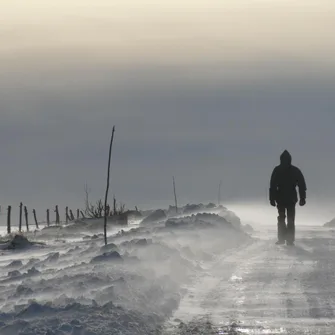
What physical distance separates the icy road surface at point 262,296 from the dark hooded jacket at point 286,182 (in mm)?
3019

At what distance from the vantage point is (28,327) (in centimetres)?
958

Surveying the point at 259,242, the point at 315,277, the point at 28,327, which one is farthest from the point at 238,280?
the point at 259,242

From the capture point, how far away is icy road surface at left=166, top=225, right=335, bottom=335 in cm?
1022

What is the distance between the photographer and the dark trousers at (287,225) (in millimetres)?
20547

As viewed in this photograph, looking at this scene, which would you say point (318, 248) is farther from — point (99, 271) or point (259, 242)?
point (99, 271)

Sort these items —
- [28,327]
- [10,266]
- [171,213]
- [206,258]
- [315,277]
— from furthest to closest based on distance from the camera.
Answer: [171,213], [10,266], [206,258], [315,277], [28,327]

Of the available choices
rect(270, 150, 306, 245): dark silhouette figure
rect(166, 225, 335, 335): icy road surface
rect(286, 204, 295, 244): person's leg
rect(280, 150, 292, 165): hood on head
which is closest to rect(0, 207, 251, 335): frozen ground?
rect(166, 225, 335, 335): icy road surface

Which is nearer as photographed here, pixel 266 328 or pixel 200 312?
pixel 266 328

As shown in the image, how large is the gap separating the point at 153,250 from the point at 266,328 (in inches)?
230

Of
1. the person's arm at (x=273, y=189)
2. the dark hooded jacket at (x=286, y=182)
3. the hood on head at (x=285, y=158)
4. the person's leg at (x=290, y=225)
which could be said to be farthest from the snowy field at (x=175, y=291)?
the hood on head at (x=285, y=158)

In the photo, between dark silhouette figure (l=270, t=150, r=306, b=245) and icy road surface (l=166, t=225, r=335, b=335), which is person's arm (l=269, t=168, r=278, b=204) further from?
icy road surface (l=166, t=225, r=335, b=335)

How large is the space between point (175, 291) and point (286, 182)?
920 cm

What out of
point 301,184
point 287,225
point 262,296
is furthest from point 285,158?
point 262,296

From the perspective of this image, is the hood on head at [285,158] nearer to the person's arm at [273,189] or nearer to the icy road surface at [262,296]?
the person's arm at [273,189]
